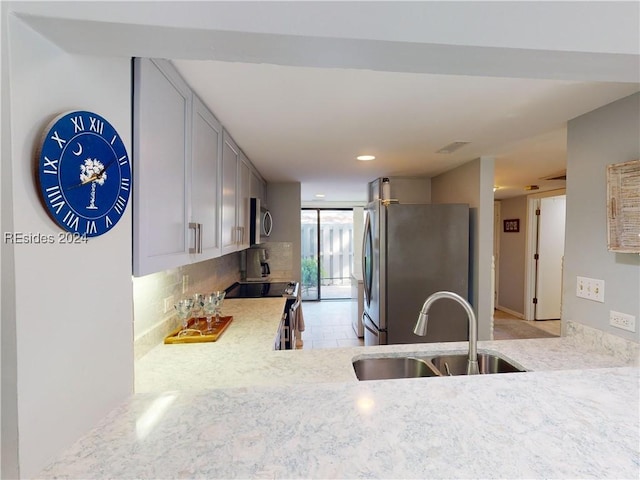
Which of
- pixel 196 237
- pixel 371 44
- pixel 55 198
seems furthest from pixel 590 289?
Answer: pixel 55 198

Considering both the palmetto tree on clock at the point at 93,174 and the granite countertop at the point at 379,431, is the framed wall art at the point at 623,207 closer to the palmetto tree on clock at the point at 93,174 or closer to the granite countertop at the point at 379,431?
the granite countertop at the point at 379,431

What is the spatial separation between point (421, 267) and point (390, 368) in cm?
144

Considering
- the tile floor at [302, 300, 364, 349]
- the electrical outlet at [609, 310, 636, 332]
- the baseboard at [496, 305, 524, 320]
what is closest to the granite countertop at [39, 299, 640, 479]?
the electrical outlet at [609, 310, 636, 332]

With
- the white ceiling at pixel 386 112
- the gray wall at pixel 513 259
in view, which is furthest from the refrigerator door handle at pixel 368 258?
the gray wall at pixel 513 259

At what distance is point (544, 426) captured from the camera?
81 cm

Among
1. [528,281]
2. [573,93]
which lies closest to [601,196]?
[573,93]

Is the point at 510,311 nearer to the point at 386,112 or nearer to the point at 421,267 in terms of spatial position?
the point at 421,267

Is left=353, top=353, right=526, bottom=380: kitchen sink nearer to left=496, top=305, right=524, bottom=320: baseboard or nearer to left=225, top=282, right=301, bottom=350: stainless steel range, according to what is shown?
left=225, top=282, right=301, bottom=350: stainless steel range

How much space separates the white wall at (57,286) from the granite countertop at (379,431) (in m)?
0.09

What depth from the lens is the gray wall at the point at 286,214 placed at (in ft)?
14.0

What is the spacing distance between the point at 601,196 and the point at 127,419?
2.25 m

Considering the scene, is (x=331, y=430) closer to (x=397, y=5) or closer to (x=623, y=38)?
(x=397, y=5)

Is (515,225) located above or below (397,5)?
below

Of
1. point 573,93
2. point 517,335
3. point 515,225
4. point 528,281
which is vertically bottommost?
point 517,335
